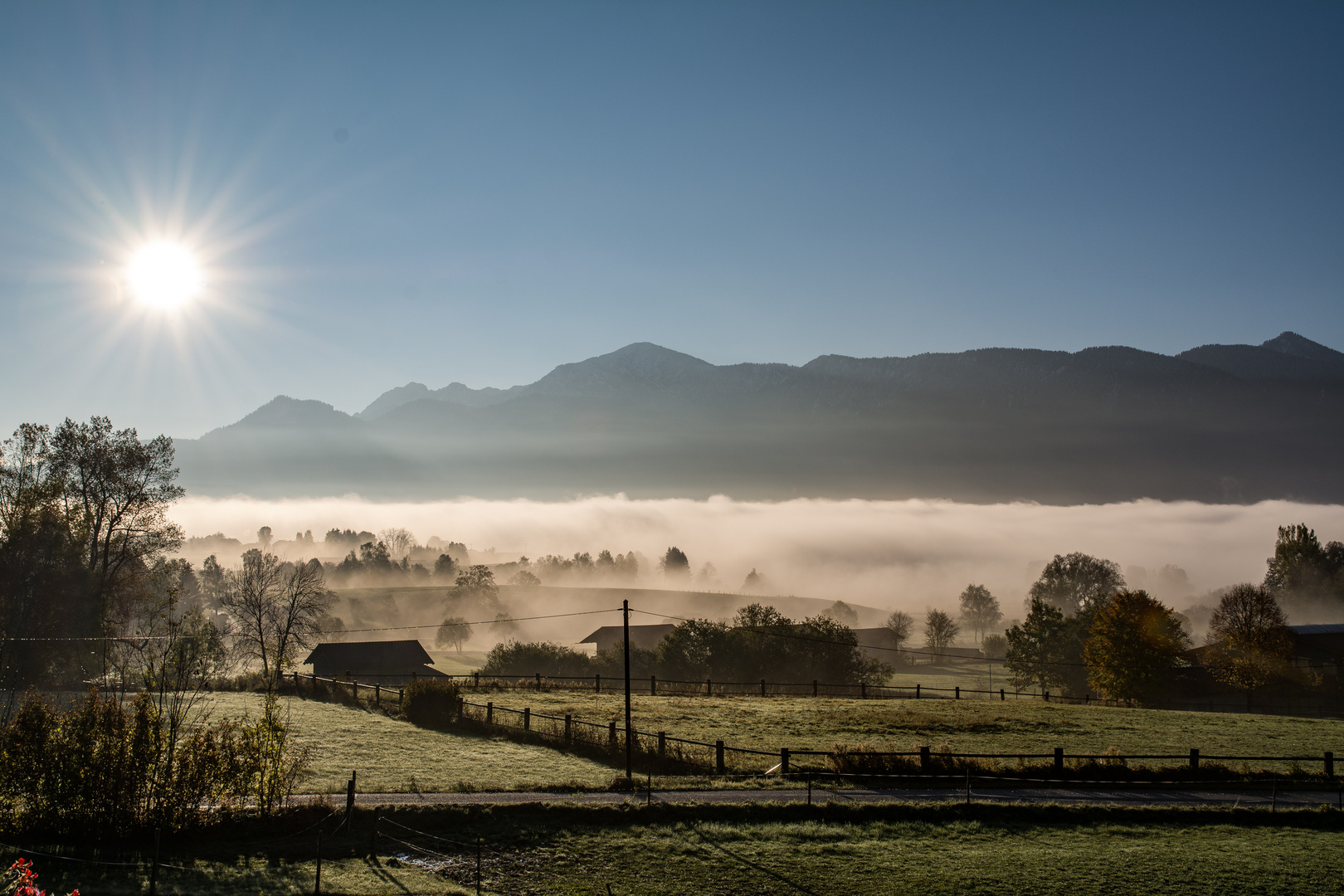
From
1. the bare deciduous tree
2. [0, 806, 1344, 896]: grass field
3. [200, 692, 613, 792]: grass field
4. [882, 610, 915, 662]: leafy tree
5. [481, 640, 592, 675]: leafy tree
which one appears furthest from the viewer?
[882, 610, 915, 662]: leafy tree

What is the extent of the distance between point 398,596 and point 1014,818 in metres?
154

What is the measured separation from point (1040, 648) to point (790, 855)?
7346cm

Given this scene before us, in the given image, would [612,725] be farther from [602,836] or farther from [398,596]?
[398,596]

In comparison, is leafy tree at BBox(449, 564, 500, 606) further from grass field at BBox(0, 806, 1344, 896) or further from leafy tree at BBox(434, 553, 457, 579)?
grass field at BBox(0, 806, 1344, 896)

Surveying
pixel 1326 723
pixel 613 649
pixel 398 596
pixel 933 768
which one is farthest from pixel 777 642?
pixel 398 596

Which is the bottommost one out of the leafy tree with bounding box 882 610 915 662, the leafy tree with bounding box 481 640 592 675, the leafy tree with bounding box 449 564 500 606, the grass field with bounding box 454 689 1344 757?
the leafy tree with bounding box 882 610 915 662

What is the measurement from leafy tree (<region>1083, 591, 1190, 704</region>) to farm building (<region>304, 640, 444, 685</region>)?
2336 inches

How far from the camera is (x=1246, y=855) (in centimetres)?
1738

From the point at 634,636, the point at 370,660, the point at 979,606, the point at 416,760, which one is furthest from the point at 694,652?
the point at 979,606

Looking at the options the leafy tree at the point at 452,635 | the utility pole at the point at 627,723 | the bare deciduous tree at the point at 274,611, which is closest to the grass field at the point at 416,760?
the utility pole at the point at 627,723

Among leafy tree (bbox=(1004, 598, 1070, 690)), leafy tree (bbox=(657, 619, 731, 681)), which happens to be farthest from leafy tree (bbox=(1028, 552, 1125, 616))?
leafy tree (bbox=(657, 619, 731, 681))

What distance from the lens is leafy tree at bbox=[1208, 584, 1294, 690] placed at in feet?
185

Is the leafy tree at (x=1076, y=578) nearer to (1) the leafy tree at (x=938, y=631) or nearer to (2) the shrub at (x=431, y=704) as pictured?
(1) the leafy tree at (x=938, y=631)

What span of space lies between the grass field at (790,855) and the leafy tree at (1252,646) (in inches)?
1707
